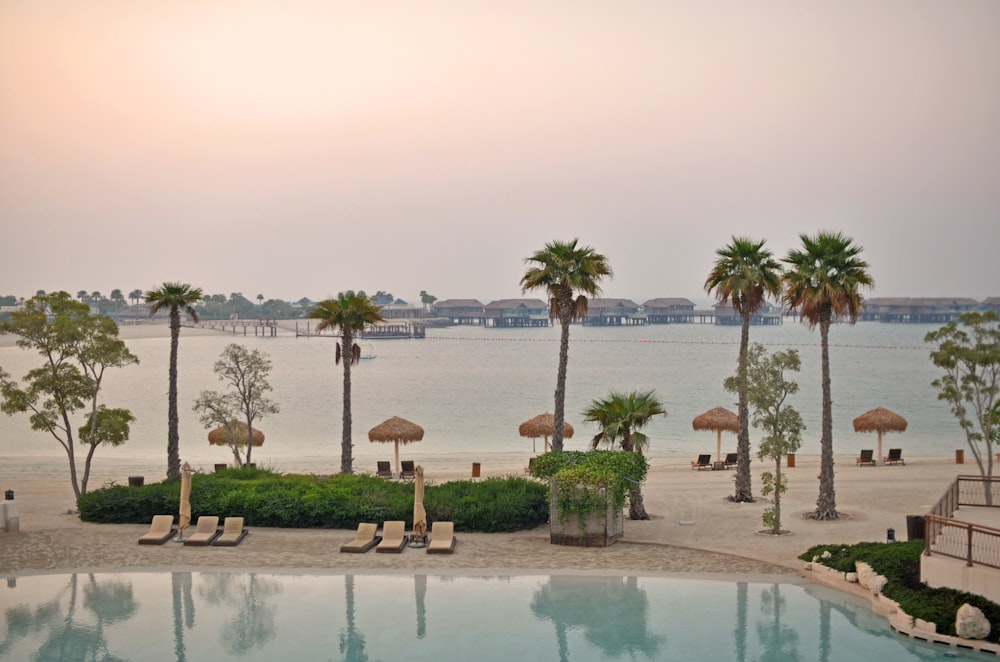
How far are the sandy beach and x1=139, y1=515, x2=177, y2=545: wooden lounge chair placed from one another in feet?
1.12

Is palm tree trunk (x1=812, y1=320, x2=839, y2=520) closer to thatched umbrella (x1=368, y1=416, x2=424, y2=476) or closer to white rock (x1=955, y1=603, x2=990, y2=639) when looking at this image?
white rock (x1=955, y1=603, x2=990, y2=639)

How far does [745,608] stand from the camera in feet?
53.7

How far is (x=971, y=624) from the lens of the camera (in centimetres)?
1358

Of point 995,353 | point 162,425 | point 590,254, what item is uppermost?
point 590,254

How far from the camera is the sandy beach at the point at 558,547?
18.9 m

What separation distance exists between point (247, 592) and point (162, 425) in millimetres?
53351

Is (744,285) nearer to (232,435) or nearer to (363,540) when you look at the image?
(363,540)

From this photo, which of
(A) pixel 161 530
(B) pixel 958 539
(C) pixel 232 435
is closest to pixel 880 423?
(B) pixel 958 539

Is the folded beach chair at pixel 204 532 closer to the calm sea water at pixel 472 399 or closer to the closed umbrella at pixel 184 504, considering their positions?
the closed umbrella at pixel 184 504

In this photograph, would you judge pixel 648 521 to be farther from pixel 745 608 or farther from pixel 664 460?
pixel 664 460

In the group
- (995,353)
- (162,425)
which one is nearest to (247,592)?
(995,353)

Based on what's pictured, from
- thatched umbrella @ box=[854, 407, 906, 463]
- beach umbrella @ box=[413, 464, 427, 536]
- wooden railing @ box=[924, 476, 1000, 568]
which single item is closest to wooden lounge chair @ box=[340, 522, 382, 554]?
beach umbrella @ box=[413, 464, 427, 536]

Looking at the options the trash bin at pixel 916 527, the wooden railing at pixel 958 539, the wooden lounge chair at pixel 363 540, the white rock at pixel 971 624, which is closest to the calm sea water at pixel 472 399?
the wooden lounge chair at pixel 363 540

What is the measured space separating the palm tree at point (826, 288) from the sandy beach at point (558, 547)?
1019 mm
